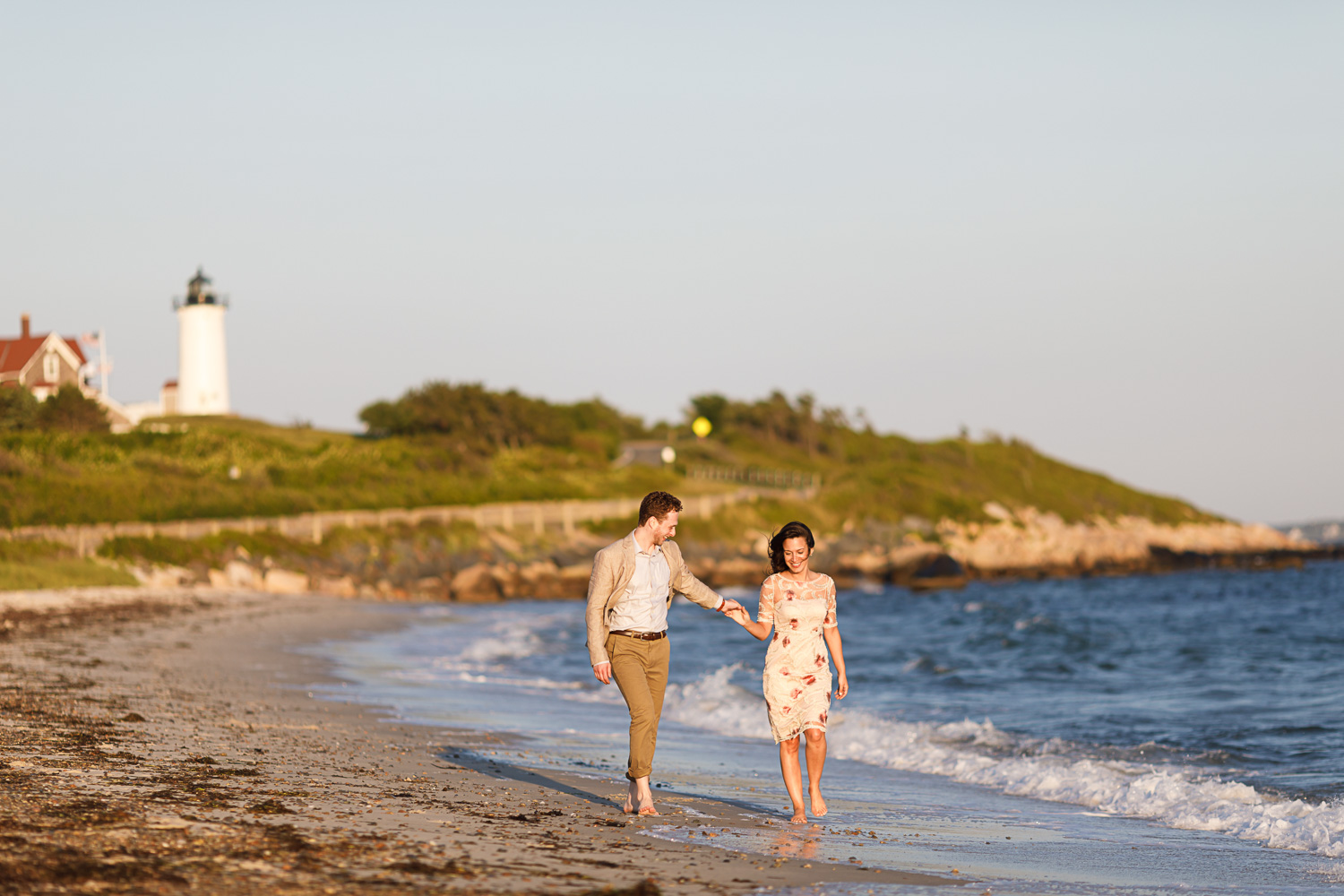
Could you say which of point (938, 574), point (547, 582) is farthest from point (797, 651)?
point (938, 574)

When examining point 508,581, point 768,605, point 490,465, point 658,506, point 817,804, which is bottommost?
point 508,581

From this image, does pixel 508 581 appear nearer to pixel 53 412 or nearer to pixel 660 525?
pixel 53 412

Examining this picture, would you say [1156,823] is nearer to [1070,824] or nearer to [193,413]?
[1070,824]

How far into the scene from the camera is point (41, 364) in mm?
53844

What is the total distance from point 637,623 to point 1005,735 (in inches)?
277

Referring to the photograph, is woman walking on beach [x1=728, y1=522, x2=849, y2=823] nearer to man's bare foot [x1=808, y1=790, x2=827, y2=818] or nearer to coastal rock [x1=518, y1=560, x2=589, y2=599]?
man's bare foot [x1=808, y1=790, x2=827, y2=818]

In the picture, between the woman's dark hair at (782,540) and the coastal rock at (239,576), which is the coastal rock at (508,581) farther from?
the woman's dark hair at (782,540)

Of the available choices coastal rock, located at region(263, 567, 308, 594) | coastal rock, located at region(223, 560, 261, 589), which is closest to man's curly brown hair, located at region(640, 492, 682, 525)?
coastal rock, located at region(223, 560, 261, 589)

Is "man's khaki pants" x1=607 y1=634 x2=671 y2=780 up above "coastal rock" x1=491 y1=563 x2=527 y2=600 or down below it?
above

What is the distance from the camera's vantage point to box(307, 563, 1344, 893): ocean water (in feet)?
23.6

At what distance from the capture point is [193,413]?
63.3 meters

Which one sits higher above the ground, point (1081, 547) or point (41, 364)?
point (41, 364)

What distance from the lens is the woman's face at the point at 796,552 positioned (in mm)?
7379

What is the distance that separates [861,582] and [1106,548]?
69.7 ft
